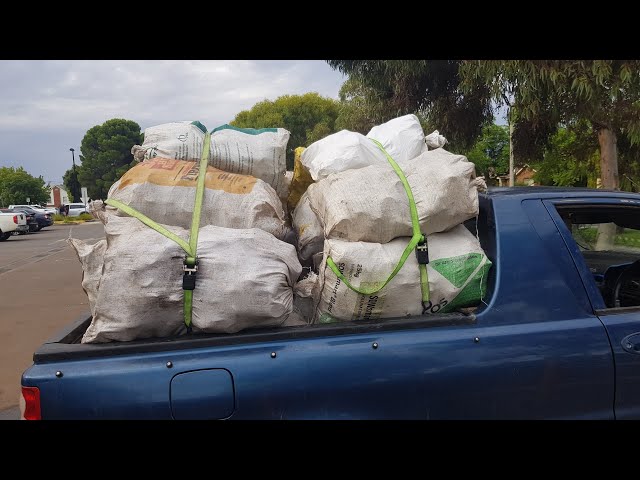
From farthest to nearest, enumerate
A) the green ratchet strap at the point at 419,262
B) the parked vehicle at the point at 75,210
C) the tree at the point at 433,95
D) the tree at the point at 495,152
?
the parked vehicle at the point at 75,210 < the tree at the point at 495,152 < the tree at the point at 433,95 < the green ratchet strap at the point at 419,262

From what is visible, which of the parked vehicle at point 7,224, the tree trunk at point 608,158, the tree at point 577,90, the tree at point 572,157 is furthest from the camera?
the parked vehicle at point 7,224

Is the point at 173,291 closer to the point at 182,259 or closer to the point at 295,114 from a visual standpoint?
the point at 182,259

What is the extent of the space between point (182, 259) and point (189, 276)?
88 millimetres

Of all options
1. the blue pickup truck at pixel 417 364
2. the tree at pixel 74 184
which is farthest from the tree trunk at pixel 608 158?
the tree at pixel 74 184

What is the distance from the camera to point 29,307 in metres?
7.65

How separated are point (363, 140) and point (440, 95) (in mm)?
7886

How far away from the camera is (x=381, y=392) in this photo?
76.8 inches

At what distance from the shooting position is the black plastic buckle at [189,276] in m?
1.99

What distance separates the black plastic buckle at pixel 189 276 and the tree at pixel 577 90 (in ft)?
17.0

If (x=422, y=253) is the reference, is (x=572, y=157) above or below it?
above

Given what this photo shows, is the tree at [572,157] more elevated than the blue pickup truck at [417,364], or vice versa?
the tree at [572,157]

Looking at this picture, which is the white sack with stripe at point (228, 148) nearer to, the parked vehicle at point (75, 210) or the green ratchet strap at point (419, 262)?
the green ratchet strap at point (419, 262)

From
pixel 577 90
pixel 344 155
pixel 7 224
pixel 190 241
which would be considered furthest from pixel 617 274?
pixel 7 224
